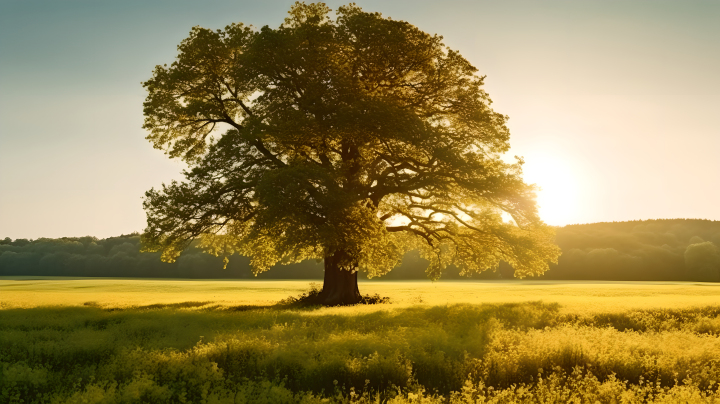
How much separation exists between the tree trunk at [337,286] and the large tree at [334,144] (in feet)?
0.29

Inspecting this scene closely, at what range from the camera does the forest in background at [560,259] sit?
85000 millimetres

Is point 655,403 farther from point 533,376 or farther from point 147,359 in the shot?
point 147,359

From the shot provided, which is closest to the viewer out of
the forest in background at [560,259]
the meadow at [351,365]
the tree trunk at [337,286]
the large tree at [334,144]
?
the meadow at [351,365]

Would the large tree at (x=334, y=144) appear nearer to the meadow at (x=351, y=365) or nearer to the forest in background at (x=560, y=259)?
the meadow at (x=351, y=365)

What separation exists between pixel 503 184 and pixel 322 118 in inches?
379

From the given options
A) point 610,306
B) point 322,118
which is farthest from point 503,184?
point 322,118

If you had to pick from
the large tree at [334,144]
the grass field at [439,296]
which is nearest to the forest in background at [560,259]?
the grass field at [439,296]

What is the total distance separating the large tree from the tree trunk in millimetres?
89

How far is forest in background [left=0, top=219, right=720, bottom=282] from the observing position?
279 ft

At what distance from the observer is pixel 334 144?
90.4ft

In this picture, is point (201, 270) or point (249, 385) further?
point (201, 270)

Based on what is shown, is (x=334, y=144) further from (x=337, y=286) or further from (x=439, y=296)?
(x=439, y=296)

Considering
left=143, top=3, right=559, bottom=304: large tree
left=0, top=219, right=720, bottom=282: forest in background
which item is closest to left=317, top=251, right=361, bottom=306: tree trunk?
left=143, top=3, right=559, bottom=304: large tree

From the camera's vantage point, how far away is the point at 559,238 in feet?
327
